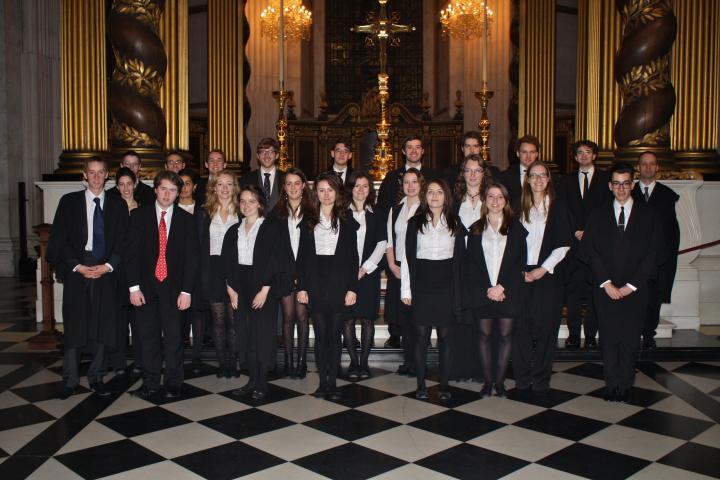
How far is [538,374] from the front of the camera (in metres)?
5.43

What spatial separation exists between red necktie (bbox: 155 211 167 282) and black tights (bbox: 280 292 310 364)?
944 mm

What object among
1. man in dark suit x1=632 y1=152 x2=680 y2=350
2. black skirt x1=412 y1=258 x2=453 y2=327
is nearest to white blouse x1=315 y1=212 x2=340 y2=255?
black skirt x1=412 y1=258 x2=453 y2=327

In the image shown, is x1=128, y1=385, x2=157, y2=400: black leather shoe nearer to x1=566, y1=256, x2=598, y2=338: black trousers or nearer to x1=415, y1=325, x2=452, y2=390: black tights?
x1=415, y1=325, x2=452, y2=390: black tights

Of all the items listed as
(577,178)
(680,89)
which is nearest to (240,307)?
(577,178)

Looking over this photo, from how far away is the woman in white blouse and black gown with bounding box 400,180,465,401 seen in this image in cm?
521

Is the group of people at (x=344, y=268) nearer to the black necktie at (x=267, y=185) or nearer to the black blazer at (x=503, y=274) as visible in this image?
the black blazer at (x=503, y=274)

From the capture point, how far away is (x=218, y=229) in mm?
5703

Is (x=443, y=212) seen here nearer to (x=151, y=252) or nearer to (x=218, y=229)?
(x=218, y=229)

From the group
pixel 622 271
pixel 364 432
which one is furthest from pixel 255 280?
pixel 622 271

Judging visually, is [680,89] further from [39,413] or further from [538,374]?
[39,413]

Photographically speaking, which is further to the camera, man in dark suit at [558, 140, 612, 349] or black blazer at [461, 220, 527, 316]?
man in dark suit at [558, 140, 612, 349]

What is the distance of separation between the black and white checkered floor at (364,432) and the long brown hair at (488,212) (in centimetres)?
117

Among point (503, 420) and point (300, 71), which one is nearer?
point (503, 420)

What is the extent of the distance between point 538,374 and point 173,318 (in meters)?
2.65
